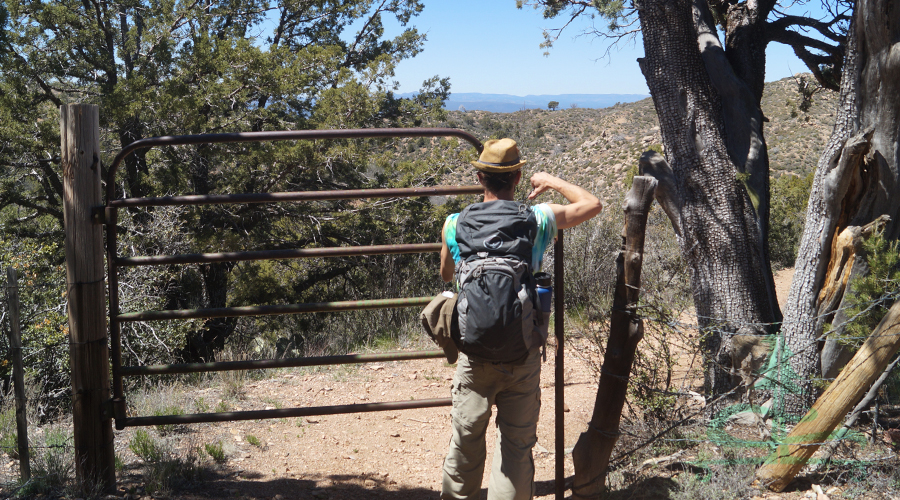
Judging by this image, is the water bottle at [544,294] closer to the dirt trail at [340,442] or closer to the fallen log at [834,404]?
the dirt trail at [340,442]

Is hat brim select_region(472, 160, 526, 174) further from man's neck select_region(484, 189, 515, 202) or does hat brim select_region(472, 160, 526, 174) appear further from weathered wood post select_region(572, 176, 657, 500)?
weathered wood post select_region(572, 176, 657, 500)

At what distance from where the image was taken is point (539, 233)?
7.81 ft

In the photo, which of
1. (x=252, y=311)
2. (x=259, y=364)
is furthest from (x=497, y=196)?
(x=259, y=364)

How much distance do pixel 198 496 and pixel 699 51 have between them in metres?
4.47

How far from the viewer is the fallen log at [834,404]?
109 inches

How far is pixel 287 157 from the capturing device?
391 inches

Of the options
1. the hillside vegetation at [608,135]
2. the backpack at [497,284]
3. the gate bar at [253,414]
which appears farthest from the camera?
the hillside vegetation at [608,135]

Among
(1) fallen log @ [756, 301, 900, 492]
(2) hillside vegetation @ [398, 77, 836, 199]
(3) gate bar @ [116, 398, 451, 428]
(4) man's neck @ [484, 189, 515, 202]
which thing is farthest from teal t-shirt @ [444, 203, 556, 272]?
(2) hillside vegetation @ [398, 77, 836, 199]

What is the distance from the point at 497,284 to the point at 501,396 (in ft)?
1.77

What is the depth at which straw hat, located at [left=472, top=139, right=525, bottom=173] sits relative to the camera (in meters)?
2.38

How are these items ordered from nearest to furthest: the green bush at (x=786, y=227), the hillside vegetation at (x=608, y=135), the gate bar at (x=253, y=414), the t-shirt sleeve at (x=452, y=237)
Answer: the t-shirt sleeve at (x=452, y=237) → the gate bar at (x=253, y=414) → the green bush at (x=786, y=227) → the hillside vegetation at (x=608, y=135)

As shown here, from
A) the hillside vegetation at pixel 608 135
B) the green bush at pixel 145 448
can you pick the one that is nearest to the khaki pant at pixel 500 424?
the green bush at pixel 145 448

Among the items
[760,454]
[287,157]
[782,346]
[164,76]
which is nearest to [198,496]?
[760,454]

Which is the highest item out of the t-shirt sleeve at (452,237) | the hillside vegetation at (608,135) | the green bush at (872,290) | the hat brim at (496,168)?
the hillside vegetation at (608,135)
